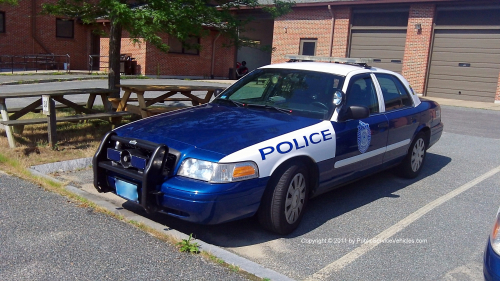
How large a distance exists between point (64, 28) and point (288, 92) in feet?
85.5

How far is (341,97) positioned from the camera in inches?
205

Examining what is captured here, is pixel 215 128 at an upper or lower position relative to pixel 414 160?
upper

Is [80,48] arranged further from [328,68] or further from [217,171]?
[217,171]

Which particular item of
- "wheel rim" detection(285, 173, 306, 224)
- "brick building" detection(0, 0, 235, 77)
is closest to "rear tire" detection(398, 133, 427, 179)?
"wheel rim" detection(285, 173, 306, 224)

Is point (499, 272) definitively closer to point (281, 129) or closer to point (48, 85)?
point (281, 129)

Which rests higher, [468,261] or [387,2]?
[387,2]

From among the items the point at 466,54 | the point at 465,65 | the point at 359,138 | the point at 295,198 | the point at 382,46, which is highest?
the point at 382,46

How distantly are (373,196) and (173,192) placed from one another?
2.88 m

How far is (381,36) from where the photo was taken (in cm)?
2139

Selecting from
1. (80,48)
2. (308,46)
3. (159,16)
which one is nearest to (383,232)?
(159,16)

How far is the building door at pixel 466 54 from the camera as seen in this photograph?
1838 cm

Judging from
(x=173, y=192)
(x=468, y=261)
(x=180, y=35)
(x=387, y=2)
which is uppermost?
(x=387, y=2)

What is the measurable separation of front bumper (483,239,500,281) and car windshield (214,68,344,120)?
240cm

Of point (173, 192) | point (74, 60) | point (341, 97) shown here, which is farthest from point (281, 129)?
point (74, 60)
